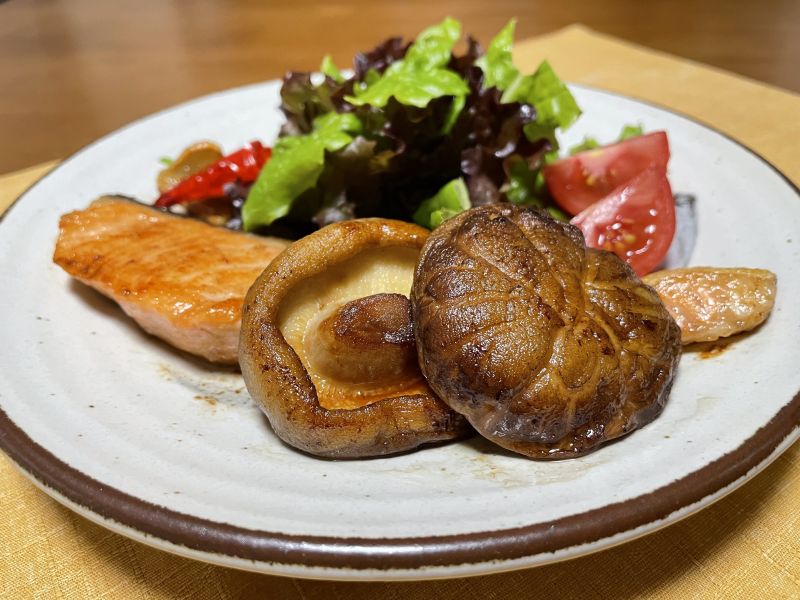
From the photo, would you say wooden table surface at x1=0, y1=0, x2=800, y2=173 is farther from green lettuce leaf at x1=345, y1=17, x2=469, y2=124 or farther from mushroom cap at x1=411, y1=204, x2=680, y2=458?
mushroom cap at x1=411, y1=204, x2=680, y2=458

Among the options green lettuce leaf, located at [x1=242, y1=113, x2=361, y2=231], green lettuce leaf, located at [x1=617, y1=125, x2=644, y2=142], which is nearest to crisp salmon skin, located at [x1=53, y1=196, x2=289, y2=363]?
green lettuce leaf, located at [x1=242, y1=113, x2=361, y2=231]

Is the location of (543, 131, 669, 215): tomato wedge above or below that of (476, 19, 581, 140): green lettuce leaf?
below

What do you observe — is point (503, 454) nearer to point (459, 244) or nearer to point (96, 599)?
point (459, 244)

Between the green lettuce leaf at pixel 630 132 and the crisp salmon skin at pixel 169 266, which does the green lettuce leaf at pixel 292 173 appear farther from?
the green lettuce leaf at pixel 630 132

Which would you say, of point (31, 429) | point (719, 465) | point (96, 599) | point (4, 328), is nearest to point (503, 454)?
point (719, 465)

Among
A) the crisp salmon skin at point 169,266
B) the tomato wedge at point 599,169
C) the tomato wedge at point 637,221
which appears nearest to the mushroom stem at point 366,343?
the crisp salmon skin at point 169,266

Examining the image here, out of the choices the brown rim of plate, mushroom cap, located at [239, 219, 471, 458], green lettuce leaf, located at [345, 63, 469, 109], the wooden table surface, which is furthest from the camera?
the wooden table surface

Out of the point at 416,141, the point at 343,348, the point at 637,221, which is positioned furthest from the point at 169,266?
the point at 637,221
